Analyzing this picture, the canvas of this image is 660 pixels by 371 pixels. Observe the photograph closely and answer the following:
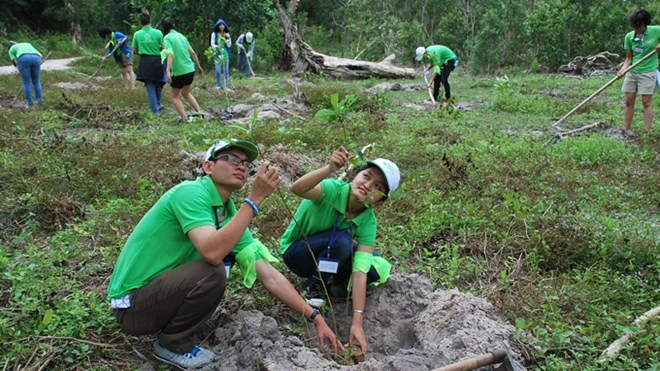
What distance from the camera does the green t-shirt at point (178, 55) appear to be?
304 inches

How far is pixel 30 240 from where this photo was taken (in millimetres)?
3846

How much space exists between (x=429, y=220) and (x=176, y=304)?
2.25 m

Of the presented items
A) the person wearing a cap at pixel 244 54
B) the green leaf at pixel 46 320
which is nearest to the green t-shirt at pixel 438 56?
the person wearing a cap at pixel 244 54

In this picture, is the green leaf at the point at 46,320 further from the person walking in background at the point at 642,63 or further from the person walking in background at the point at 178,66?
the person walking in background at the point at 642,63

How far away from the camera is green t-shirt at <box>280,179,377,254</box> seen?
295cm

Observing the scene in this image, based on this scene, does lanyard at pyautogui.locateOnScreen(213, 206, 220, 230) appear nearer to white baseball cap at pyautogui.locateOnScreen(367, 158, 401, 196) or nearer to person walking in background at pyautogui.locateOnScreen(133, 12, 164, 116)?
white baseball cap at pyautogui.locateOnScreen(367, 158, 401, 196)

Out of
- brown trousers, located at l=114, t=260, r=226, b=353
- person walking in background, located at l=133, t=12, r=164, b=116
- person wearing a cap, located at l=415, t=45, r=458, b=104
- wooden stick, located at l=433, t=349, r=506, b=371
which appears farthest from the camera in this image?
person wearing a cap, located at l=415, t=45, r=458, b=104

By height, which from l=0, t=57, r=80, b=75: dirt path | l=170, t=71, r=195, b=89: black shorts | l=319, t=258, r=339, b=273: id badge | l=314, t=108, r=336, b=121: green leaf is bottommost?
l=319, t=258, r=339, b=273: id badge

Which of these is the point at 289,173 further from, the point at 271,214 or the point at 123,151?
the point at 123,151

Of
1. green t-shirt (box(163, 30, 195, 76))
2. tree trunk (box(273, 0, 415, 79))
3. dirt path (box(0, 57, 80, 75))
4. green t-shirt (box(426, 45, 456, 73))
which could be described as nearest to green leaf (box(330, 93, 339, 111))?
green t-shirt (box(163, 30, 195, 76))

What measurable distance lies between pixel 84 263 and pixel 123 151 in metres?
2.18

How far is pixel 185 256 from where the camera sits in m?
2.50

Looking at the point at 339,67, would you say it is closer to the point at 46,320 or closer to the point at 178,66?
the point at 178,66

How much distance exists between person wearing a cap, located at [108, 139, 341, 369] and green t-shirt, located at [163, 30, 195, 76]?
18.4 feet
